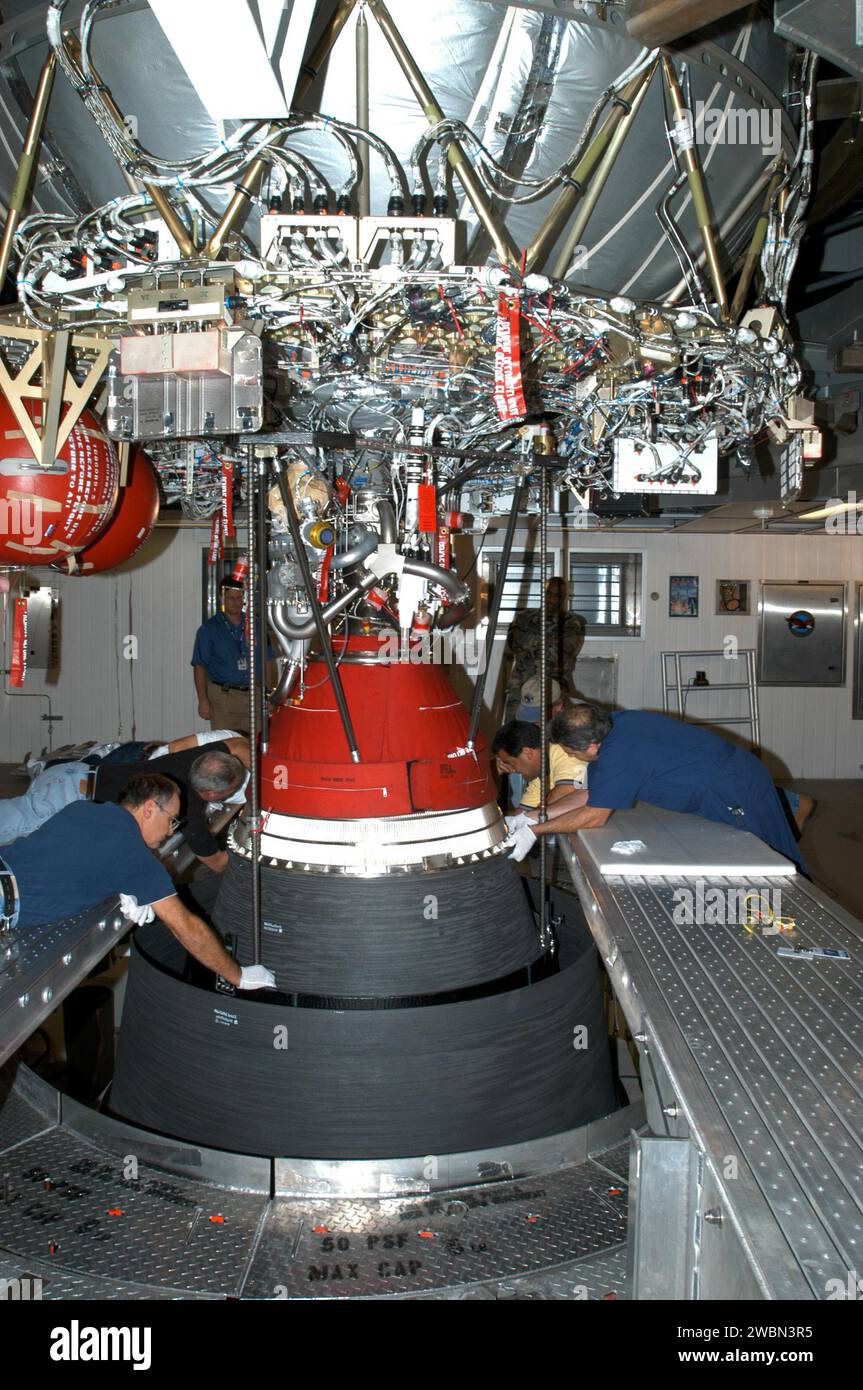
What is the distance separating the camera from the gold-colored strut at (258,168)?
2.68 m

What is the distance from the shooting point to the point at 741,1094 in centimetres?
221

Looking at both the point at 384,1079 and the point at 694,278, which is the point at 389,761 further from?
the point at 694,278

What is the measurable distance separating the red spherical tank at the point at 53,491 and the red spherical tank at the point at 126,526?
0.57 feet

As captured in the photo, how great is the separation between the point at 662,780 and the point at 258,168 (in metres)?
3.25

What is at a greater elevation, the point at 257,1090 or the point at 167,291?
the point at 167,291

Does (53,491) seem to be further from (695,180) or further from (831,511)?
(831,511)

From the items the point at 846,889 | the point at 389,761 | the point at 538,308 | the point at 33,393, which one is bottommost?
the point at 846,889

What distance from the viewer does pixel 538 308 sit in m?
3.05

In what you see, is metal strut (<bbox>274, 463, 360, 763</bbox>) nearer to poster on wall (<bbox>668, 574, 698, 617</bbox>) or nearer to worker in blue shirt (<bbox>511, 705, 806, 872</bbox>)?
worker in blue shirt (<bbox>511, 705, 806, 872</bbox>)

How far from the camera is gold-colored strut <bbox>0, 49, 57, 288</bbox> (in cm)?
286

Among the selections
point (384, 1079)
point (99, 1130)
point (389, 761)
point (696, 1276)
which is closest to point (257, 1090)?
point (384, 1079)

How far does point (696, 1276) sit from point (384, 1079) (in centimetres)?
161

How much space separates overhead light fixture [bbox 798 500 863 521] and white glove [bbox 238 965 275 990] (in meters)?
6.44

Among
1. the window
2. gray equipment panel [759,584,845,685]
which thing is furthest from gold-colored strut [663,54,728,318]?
gray equipment panel [759,584,845,685]
